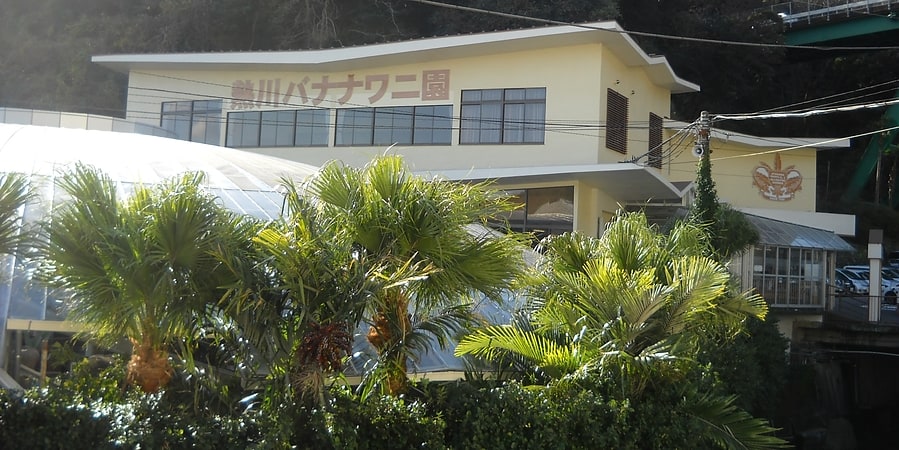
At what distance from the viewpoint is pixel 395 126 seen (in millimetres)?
27828

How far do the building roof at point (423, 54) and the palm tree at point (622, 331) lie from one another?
12.8m

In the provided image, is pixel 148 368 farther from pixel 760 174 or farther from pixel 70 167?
pixel 760 174

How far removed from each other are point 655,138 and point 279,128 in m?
12.4

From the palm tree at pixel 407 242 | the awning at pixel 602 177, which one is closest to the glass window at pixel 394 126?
the awning at pixel 602 177

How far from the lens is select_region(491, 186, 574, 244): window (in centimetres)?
2553

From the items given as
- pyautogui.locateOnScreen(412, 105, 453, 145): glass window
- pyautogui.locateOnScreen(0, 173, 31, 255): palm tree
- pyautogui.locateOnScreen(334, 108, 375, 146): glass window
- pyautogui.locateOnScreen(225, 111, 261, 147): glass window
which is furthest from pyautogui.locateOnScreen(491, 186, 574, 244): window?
pyautogui.locateOnScreen(0, 173, 31, 255): palm tree

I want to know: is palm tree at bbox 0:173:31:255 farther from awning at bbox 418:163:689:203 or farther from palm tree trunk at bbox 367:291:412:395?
awning at bbox 418:163:689:203

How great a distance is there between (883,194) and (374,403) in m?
53.1

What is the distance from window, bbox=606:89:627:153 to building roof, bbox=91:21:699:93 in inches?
50.2

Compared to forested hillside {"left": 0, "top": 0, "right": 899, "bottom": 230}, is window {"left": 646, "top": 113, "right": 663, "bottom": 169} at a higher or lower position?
lower

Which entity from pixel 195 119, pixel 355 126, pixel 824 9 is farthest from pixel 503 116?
pixel 824 9

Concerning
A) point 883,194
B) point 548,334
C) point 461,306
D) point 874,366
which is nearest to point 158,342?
point 461,306

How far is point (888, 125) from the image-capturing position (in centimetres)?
4375

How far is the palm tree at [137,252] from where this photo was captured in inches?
334
